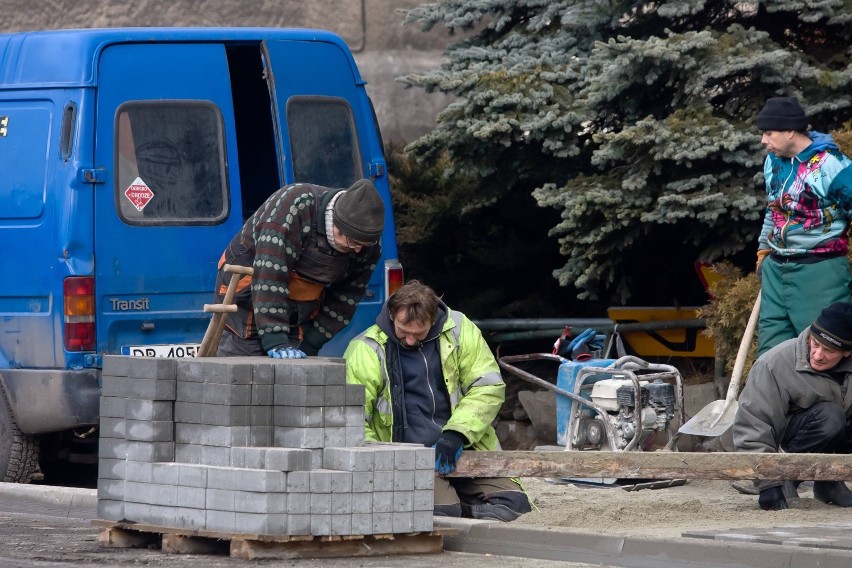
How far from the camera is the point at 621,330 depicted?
34.1ft

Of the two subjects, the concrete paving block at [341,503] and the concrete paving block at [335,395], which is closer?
the concrete paving block at [341,503]

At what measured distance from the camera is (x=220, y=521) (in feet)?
20.5

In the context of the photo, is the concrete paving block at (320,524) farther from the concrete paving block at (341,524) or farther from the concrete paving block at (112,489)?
the concrete paving block at (112,489)

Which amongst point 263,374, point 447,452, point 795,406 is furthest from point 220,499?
point 795,406

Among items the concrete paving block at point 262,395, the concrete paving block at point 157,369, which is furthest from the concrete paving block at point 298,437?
the concrete paving block at point 157,369

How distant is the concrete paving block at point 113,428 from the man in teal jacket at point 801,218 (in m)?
3.52

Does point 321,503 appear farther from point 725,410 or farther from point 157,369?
point 725,410

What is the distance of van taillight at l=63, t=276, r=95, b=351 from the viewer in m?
8.20

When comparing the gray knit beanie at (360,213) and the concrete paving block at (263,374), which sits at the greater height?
the gray knit beanie at (360,213)

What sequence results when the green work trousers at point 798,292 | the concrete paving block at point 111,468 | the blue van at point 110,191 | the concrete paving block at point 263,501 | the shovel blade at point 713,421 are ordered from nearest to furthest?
the concrete paving block at point 263,501 < the concrete paving block at point 111,468 < the green work trousers at point 798,292 < the shovel blade at point 713,421 < the blue van at point 110,191

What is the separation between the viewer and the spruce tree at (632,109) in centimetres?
953

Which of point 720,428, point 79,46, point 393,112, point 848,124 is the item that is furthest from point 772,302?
point 393,112

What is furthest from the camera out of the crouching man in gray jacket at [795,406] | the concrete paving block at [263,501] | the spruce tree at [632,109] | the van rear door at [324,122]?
the spruce tree at [632,109]

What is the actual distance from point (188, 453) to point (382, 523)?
87 cm
